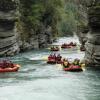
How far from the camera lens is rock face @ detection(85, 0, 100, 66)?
141 feet

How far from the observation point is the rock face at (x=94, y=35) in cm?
4312

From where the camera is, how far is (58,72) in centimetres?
4325

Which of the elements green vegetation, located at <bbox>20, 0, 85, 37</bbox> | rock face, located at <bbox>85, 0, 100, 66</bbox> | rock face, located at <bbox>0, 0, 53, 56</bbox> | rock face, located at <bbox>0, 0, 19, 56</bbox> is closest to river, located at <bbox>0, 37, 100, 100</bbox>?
rock face, located at <bbox>85, 0, 100, 66</bbox>

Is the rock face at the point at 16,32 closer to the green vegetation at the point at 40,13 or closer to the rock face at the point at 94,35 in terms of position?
the green vegetation at the point at 40,13

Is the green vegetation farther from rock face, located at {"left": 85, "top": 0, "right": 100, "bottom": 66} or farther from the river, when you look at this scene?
rock face, located at {"left": 85, "top": 0, "right": 100, "bottom": 66}

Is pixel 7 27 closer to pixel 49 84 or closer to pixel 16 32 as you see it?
pixel 16 32

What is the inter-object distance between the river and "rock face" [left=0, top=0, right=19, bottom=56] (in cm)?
1348

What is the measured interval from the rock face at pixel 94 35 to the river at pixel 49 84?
1.65m

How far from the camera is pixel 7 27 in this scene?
60906 mm

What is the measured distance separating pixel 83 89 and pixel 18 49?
34.1 meters

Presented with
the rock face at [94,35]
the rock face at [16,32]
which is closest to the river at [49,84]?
the rock face at [94,35]

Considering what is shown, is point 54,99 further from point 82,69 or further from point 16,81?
point 82,69

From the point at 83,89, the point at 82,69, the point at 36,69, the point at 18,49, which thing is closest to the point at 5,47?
the point at 18,49

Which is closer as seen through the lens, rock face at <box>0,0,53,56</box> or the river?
the river
